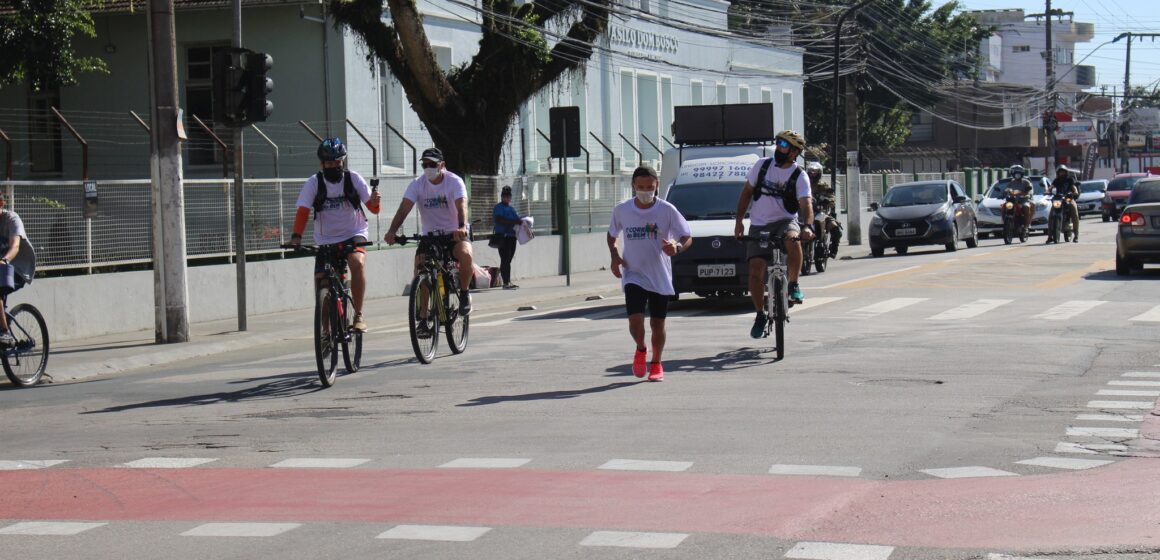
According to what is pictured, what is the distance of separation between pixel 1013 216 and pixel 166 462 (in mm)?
31963

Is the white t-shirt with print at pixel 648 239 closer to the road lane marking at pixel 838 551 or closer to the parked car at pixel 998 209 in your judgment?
the road lane marking at pixel 838 551

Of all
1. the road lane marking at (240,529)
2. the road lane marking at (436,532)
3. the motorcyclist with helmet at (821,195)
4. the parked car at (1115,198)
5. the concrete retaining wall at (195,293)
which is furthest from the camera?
the parked car at (1115,198)

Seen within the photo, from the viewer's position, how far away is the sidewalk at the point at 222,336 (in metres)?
15.1

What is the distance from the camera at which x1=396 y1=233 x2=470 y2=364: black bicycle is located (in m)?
13.4

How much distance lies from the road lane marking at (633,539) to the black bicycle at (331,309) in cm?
576

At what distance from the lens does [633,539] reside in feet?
21.0

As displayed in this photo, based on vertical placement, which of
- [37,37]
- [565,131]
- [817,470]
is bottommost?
[817,470]

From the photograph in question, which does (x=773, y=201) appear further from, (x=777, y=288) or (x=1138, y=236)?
(x=1138, y=236)

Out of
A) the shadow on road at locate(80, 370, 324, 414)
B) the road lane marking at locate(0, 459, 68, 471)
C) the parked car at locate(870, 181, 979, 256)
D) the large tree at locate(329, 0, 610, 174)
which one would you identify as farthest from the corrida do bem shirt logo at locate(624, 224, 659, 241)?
the parked car at locate(870, 181, 979, 256)

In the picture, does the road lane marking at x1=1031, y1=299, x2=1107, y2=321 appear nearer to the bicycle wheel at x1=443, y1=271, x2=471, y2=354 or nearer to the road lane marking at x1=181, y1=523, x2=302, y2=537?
the bicycle wheel at x1=443, y1=271, x2=471, y2=354

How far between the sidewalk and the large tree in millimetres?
3414

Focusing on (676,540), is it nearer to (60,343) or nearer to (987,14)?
(60,343)


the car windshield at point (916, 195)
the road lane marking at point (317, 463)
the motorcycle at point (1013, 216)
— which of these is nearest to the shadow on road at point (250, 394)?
the road lane marking at point (317, 463)

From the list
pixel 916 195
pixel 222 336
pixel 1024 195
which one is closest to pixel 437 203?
pixel 222 336
